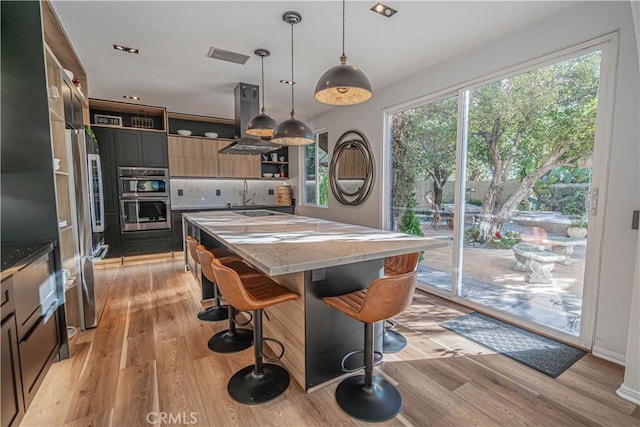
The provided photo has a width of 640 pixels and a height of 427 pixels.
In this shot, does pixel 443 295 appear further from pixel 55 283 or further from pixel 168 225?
pixel 168 225

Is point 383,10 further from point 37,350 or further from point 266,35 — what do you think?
point 37,350

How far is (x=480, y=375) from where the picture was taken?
2002 millimetres

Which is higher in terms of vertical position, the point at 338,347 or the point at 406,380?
the point at 338,347

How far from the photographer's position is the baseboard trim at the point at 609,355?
6.82ft

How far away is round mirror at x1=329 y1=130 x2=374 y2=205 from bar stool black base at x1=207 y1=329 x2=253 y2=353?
8.86ft

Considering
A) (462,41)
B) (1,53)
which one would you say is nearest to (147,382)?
(1,53)

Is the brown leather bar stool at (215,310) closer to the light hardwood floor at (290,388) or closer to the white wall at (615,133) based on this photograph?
the light hardwood floor at (290,388)

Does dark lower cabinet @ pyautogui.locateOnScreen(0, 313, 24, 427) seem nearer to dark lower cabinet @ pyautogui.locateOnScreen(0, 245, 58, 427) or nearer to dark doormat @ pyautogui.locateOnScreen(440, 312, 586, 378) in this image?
dark lower cabinet @ pyautogui.locateOnScreen(0, 245, 58, 427)

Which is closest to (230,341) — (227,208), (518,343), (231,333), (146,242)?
(231,333)

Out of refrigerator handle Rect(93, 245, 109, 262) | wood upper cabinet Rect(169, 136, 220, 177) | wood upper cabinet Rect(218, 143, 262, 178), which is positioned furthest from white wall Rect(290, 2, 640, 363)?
wood upper cabinet Rect(169, 136, 220, 177)

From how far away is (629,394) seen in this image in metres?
1.78

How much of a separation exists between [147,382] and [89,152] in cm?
212

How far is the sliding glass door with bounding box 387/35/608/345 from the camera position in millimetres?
2316

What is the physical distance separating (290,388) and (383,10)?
9.26ft
